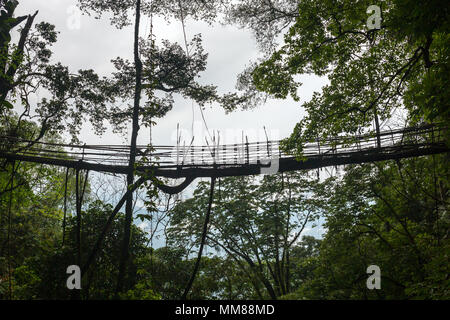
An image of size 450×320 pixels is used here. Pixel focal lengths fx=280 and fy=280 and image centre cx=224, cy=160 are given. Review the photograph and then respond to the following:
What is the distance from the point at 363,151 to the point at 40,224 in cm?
1328

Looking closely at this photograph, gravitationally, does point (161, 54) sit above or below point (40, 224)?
above

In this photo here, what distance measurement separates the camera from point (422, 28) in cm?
267

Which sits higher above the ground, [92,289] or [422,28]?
[422,28]

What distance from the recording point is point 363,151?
485cm

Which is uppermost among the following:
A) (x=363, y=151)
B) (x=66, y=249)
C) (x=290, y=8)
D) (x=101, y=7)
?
(x=290, y=8)
